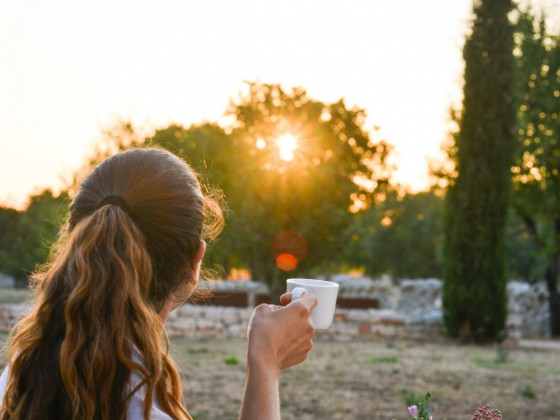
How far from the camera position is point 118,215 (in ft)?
5.17

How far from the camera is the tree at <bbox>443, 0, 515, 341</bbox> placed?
1380 centimetres

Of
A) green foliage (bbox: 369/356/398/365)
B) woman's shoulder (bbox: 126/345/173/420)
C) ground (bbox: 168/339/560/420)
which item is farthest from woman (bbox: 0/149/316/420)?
green foliage (bbox: 369/356/398/365)

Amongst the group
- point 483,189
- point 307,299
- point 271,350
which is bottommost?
point 271,350

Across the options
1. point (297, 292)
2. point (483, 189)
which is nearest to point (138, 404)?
point (297, 292)

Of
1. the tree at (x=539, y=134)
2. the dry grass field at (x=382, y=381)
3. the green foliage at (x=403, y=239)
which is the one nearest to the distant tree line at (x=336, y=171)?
the tree at (x=539, y=134)

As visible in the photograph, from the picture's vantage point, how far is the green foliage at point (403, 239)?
34.6 metres

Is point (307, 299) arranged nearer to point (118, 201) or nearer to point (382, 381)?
point (118, 201)

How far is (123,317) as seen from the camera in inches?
59.6

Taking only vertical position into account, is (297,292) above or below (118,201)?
below

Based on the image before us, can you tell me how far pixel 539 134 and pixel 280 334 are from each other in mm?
17105

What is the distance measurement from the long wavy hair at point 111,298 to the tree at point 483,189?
1302 centimetres

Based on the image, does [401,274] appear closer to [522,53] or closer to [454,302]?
[522,53]

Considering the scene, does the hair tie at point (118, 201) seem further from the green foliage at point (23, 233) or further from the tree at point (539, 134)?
the green foliage at point (23, 233)

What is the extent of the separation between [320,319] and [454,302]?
12.7 meters
